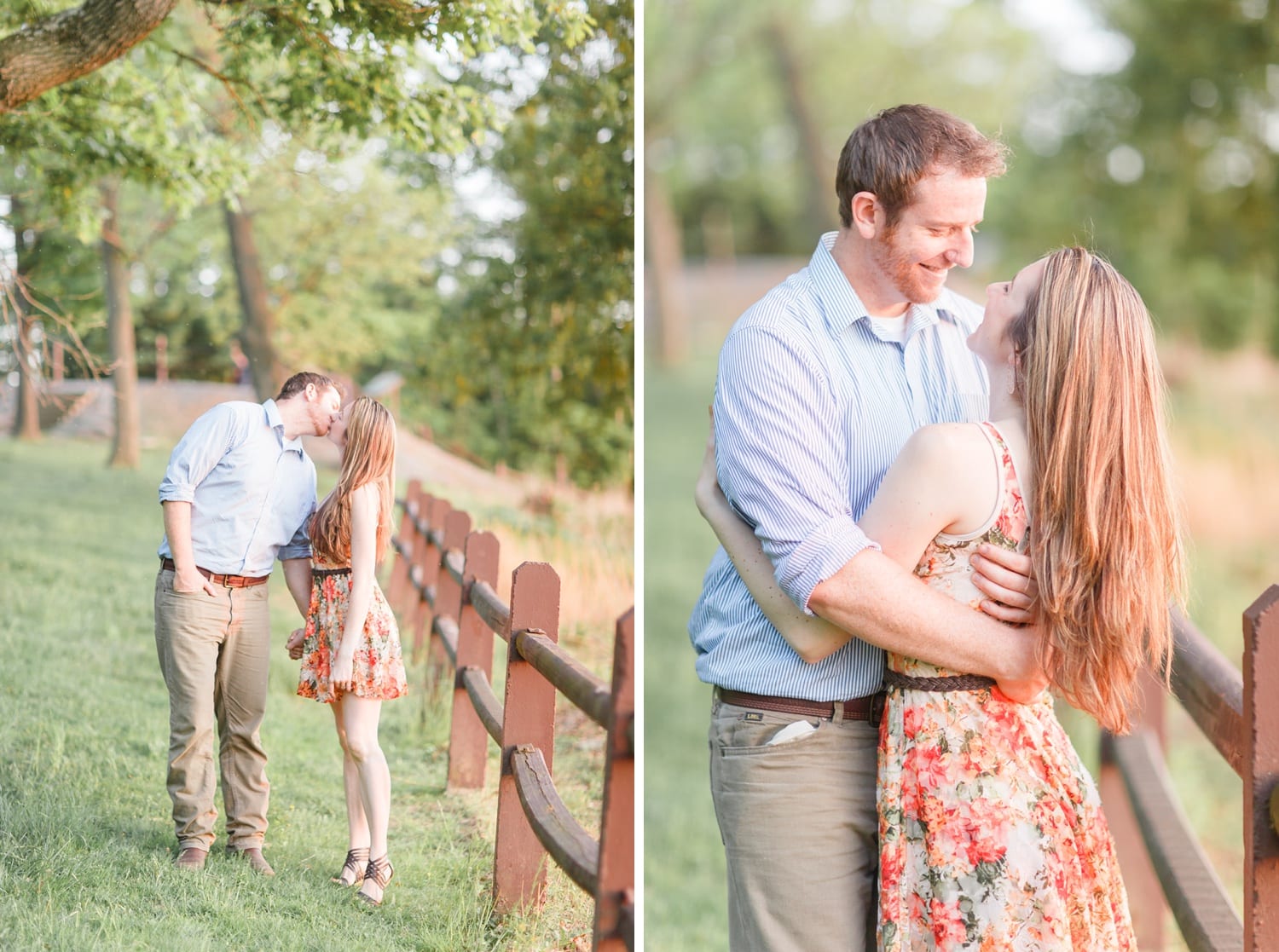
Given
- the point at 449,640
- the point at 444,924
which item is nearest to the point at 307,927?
the point at 444,924

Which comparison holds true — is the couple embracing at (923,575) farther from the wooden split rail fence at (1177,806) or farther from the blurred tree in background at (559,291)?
Result: the blurred tree in background at (559,291)

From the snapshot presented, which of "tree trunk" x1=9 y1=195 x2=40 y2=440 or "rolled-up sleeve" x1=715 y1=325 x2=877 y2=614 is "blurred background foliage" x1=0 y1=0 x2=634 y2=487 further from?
"rolled-up sleeve" x1=715 y1=325 x2=877 y2=614

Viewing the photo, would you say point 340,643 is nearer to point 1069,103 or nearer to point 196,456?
point 196,456

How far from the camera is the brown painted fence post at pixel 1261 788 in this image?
5.96 ft

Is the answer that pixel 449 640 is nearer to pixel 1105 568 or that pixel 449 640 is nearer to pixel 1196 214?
pixel 1105 568

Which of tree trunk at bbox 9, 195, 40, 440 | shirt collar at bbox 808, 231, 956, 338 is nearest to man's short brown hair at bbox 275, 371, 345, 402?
tree trunk at bbox 9, 195, 40, 440

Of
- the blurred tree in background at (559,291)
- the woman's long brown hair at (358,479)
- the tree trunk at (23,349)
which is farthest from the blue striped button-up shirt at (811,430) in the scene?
the tree trunk at (23,349)

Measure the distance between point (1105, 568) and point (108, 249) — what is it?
8.58 ft

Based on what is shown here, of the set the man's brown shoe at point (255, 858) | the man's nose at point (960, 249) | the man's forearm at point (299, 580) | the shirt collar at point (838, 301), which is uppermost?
the man's nose at point (960, 249)

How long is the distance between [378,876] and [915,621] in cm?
145

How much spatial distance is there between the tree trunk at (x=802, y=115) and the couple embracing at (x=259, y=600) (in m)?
15.8

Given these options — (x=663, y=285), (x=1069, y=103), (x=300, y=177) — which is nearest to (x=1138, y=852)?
(x=300, y=177)

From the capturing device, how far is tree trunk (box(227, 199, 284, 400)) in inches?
120

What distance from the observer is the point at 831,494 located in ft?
6.95
